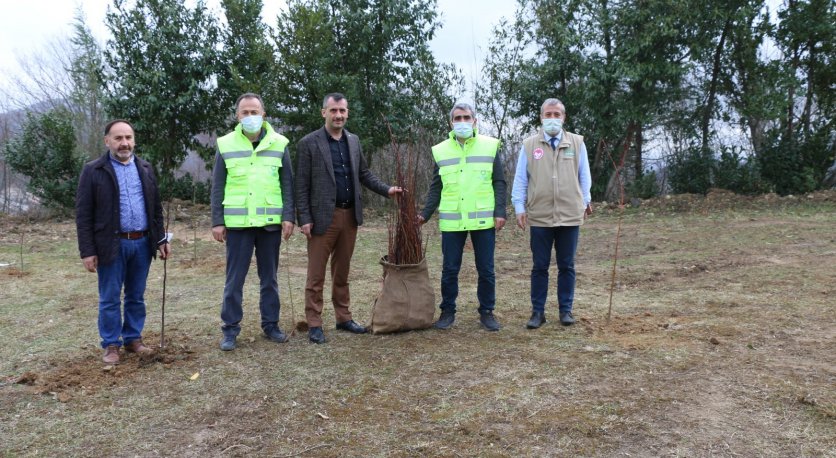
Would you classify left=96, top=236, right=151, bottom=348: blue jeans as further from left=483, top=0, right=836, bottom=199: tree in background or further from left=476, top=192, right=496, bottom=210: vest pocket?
left=483, top=0, right=836, bottom=199: tree in background

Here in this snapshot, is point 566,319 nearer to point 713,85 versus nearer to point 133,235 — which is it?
point 133,235

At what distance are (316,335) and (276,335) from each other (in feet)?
0.96

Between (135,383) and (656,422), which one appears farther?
(135,383)

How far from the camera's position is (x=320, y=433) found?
2.79m

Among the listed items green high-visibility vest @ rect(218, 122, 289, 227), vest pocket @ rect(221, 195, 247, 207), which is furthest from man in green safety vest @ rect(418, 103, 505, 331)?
vest pocket @ rect(221, 195, 247, 207)

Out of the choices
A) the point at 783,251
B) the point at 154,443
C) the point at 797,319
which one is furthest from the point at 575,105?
the point at 154,443

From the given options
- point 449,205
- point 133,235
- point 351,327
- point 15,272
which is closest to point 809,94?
point 449,205

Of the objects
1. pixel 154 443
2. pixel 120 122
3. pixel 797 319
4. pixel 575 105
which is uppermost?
pixel 575 105

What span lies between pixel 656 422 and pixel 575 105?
439 inches

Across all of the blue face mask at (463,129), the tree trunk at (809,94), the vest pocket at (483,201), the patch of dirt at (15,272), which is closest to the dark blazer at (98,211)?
the blue face mask at (463,129)

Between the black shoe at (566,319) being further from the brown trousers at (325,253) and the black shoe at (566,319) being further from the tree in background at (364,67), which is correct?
the tree in background at (364,67)

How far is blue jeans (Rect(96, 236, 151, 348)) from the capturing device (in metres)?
3.60

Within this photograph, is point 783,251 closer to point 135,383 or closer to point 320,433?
point 320,433

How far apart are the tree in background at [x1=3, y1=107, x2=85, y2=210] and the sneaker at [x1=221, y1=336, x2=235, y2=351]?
35.3ft
